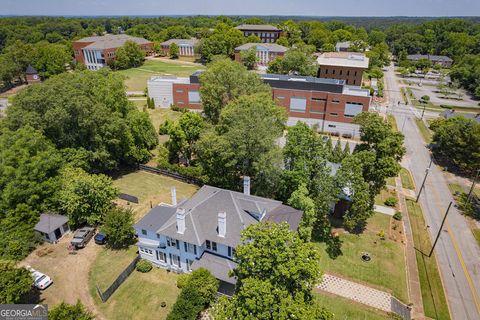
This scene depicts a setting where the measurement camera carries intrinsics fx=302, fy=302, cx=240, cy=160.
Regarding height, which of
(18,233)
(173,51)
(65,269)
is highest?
(173,51)

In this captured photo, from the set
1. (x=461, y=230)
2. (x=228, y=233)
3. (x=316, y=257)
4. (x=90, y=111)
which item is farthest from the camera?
(x=90, y=111)

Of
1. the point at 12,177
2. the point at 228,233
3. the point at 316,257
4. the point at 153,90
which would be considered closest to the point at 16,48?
the point at 153,90

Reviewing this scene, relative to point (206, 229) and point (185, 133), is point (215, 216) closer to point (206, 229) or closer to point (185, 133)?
point (206, 229)

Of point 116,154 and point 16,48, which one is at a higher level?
point 16,48

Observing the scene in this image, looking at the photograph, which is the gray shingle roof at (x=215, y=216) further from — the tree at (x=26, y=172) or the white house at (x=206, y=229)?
the tree at (x=26, y=172)

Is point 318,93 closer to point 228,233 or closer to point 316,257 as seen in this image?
point 228,233

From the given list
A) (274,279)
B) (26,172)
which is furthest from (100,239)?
(274,279)
